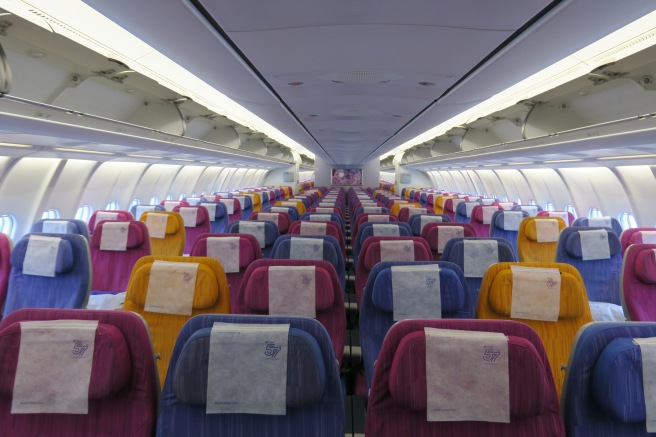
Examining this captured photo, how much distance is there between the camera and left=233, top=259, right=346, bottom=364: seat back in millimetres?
2480

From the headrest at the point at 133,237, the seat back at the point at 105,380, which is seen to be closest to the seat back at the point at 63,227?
the headrest at the point at 133,237

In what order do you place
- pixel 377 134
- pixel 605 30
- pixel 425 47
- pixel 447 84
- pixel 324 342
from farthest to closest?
pixel 377 134 → pixel 447 84 → pixel 425 47 → pixel 605 30 → pixel 324 342

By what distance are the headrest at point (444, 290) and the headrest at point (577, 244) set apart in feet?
6.90

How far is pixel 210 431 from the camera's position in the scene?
4.63 feet

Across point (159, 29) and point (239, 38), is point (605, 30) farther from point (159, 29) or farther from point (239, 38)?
point (159, 29)

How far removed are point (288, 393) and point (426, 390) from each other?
45 cm

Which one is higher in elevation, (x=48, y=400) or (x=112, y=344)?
(x=112, y=344)

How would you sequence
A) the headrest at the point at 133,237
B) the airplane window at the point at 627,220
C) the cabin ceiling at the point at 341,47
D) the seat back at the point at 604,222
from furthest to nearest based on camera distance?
1. the airplane window at the point at 627,220
2. the seat back at the point at 604,222
3. the headrest at the point at 133,237
4. the cabin ceiling at the point at 341,47

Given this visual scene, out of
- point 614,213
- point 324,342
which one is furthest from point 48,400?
point 614,213

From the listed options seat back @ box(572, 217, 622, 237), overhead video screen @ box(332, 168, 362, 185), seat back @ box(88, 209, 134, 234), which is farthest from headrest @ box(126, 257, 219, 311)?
overhead video screen @ box(332, 168, 362, 185)

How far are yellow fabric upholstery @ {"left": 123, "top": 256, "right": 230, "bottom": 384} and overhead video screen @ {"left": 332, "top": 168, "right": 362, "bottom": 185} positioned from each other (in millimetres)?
21282

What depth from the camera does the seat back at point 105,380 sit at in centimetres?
139

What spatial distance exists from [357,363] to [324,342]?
1.45 metres

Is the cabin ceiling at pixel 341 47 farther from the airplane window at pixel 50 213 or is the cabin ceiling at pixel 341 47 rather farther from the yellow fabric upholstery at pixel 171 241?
the airplane window at pixel 50 213
